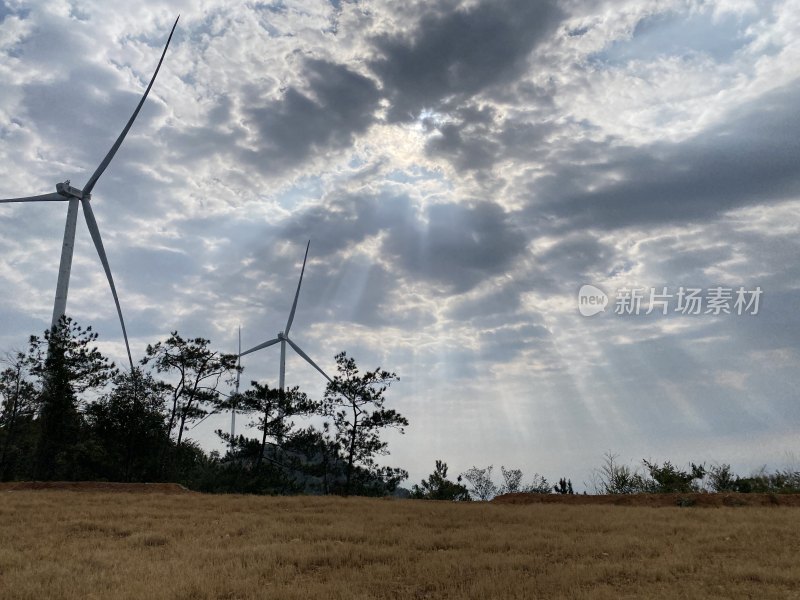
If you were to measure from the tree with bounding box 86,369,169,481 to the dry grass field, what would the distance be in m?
28.9

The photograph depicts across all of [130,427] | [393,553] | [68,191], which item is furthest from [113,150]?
[393,553]

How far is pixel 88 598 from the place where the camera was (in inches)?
410

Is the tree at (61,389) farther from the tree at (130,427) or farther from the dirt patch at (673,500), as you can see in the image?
the dirt patch at (673,500)

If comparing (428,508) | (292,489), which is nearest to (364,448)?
→ (292,489)

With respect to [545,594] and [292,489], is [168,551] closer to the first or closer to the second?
[545,594]

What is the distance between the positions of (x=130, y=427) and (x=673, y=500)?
4445cm

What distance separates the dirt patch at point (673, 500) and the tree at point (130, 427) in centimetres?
3567

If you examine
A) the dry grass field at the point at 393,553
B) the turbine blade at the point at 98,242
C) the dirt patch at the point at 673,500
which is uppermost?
the turbine blade at the point at 98,242

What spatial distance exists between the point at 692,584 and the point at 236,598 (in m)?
9.09

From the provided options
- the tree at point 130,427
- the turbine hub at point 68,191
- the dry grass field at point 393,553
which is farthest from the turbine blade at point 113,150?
the dry grass field at point 393,553

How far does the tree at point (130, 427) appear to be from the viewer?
51.0 meters

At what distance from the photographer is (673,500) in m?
28.2

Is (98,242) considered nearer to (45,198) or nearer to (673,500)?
(45,198)

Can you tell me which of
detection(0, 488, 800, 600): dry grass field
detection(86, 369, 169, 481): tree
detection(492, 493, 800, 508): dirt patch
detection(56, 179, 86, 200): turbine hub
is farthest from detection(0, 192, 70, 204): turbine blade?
detection(492, 493, 800, 508): dirt patch
